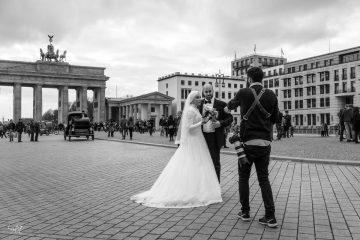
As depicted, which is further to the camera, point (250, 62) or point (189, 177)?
point (250, 62)

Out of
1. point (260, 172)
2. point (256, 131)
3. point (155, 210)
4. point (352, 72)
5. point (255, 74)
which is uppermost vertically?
point (352, 72)

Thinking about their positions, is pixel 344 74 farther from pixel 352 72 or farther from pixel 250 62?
pixel 250 62

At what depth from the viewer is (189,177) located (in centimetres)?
631

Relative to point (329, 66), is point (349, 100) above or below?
below

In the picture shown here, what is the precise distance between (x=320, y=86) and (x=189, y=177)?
84.9m

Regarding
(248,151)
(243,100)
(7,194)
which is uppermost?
(243,100)

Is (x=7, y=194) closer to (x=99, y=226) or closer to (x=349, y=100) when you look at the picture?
(x=99, y=226)

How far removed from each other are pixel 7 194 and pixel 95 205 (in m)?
2.25

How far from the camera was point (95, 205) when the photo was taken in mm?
6309

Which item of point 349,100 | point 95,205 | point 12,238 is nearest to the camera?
point 12,238

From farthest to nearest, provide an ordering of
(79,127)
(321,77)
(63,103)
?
(321,77)
(63,103)
(79,127)

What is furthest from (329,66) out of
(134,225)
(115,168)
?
(134,225)

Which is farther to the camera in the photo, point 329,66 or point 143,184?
point 329,66

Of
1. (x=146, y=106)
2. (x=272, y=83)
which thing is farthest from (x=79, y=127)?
(x=272, y=83)
